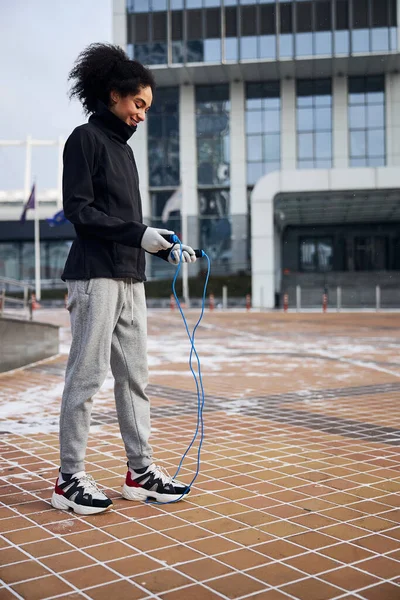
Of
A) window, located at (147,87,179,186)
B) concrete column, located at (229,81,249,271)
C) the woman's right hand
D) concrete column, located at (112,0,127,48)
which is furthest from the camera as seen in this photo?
window, located at (147,87,179,186)

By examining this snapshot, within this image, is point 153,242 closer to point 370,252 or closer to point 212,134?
point 212,134

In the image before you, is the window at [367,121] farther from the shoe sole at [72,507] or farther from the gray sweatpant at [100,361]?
the shoe sole at [72,507]

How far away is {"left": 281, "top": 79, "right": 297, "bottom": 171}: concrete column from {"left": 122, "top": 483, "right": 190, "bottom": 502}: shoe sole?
1518 inches

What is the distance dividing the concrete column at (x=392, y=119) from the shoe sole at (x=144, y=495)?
1535 inches

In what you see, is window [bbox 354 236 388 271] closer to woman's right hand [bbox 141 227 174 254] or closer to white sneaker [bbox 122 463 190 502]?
white sneaker [bbox 122 463 190 502]

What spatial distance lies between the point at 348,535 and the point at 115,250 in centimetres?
Result: 161

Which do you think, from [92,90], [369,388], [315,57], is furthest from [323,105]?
[92,90]

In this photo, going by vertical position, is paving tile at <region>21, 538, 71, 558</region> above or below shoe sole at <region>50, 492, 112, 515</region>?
below

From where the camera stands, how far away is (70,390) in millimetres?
3363

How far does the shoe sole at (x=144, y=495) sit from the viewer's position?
137 inches

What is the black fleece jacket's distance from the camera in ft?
10.8

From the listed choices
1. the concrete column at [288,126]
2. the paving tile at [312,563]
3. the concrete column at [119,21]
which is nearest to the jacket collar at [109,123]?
the paving tile at [312,563]

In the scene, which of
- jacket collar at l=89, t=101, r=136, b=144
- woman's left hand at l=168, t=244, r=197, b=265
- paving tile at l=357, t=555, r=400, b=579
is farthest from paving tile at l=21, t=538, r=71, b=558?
jacket collar at l=89, t=101, r=136, b=144

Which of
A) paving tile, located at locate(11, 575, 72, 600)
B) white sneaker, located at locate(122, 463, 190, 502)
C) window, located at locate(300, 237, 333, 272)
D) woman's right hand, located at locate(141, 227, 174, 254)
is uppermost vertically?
window, located at locate(300, 237, 333, 272)
